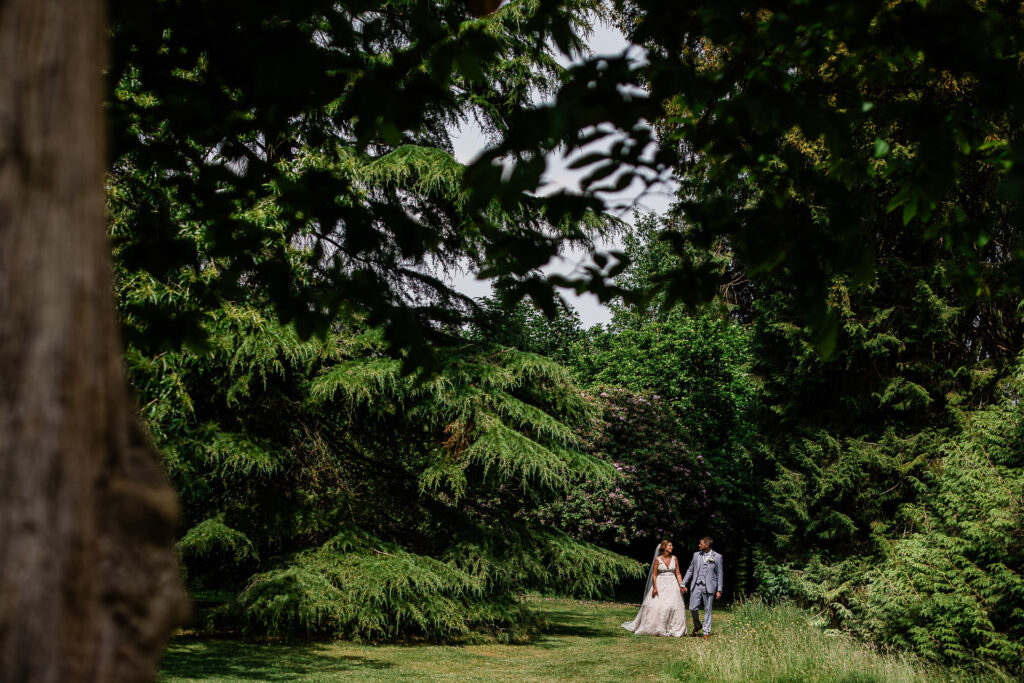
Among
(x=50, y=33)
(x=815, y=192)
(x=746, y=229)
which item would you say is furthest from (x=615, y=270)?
(x=50, y=33)

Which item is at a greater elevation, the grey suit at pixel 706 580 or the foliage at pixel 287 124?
the foliage at pixel 287 124

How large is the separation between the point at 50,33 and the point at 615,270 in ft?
8.80

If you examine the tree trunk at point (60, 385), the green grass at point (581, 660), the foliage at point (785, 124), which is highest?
the foliage at point (785, 124)

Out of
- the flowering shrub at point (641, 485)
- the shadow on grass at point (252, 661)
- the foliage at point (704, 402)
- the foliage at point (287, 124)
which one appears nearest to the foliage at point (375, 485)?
the shadow on grass at point (252, 661)

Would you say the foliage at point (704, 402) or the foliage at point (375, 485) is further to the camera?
the foliage at point (704, 402)

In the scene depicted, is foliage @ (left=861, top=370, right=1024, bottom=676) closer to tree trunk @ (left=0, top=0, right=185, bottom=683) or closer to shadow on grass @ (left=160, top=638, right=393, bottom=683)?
shadow on grass @ (left=160, top=638, right=393, bottom=683)

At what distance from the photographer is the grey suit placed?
14898mm

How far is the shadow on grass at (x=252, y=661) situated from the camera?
30.6 feet

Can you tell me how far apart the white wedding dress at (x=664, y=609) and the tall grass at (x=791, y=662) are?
433cm

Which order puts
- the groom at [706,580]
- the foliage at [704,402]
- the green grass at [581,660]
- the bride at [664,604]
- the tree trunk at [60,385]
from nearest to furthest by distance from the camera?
the tree trunk at [60,385], the green grass at [581,660], the groom at [706,580], the bride at [664,604], the foliage at [704,402]

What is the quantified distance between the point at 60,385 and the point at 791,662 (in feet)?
30.7

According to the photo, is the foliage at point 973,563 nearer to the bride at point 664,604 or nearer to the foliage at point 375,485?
the foliage at point 375,485

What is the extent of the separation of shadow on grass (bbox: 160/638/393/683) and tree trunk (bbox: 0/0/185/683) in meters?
8.53

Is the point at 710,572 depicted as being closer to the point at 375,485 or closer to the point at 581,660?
the point at 581,660
